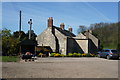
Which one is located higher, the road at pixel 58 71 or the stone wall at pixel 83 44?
the stone wall at pixel 83 44

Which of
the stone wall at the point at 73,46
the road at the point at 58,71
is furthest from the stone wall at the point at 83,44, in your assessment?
the road at the point at 58,71

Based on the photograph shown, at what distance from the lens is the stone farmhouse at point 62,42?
45219 mm

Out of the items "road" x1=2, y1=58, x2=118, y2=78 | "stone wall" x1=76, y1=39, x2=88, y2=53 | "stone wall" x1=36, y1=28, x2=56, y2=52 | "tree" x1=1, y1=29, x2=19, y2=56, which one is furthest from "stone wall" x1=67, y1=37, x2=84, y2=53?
"road" x1=2, y1=58, x2=118, y2=78

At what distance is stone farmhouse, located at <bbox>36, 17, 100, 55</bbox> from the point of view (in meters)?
45.2

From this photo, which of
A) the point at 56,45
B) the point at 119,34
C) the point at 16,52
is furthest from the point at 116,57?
the point at 56,45

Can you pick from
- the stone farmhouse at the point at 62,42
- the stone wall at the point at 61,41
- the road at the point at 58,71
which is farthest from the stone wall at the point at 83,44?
the road at the point at 58,71

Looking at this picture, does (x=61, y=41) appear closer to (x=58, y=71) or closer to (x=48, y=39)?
(x=48, y=39)

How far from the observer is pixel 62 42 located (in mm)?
45562

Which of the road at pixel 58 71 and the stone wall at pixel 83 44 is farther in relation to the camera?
the stone wall at pixel 83 44

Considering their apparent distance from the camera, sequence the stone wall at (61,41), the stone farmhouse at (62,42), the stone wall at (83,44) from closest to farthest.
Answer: the stone wall at (61,41)
the stone farmhouse at (62,42)
the stone wall at (83,44)

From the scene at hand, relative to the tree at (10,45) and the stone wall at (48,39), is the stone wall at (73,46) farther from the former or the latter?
the tree at (10,45)

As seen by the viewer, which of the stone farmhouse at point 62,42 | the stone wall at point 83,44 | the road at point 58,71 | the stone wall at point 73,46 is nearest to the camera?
the road at point 58,71

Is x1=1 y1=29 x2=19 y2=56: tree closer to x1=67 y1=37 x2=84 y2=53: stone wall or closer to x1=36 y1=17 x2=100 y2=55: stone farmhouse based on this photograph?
x1=36 y1=17 x2=100 y2=55: stone farmhouse

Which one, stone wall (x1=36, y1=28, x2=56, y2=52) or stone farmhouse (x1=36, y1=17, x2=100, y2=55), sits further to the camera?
stone wall (x1=36, y1=28, x2=56, y2=52)
